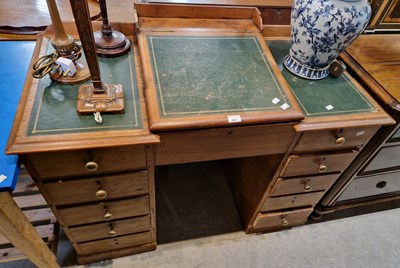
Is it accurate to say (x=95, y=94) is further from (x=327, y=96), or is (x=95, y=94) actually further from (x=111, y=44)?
(x=327, y=96)

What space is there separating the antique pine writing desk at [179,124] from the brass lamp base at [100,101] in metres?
0.03

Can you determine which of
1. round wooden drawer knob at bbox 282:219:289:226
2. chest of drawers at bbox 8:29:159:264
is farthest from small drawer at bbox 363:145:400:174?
chest of drawers at bbox 8:29:159:264

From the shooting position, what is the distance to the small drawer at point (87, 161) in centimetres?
70

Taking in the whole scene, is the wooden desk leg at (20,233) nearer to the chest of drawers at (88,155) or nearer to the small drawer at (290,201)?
the chest of drawers at (88,155)

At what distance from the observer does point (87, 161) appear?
737 millimetres

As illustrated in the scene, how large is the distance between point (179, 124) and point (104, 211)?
478 millimetres

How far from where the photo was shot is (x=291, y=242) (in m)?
1.37

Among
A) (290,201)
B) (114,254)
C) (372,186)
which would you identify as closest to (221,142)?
(290,201)

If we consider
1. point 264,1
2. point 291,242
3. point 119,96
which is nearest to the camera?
point 119,96

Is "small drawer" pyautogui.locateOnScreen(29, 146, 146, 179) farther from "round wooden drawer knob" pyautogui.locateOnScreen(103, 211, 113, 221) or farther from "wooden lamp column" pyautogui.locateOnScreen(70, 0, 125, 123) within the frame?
"round wooden drawer knob" pyautogui.locateOnScreen(103, 211, 113, 221)

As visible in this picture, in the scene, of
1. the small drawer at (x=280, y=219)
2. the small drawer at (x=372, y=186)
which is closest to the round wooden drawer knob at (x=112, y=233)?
the small drawer at (x=280, y=219)

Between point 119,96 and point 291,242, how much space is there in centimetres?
113

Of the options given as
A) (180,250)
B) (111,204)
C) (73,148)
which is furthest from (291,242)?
(73,148)

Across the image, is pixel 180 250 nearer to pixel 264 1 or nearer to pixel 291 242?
pixel 291 242
